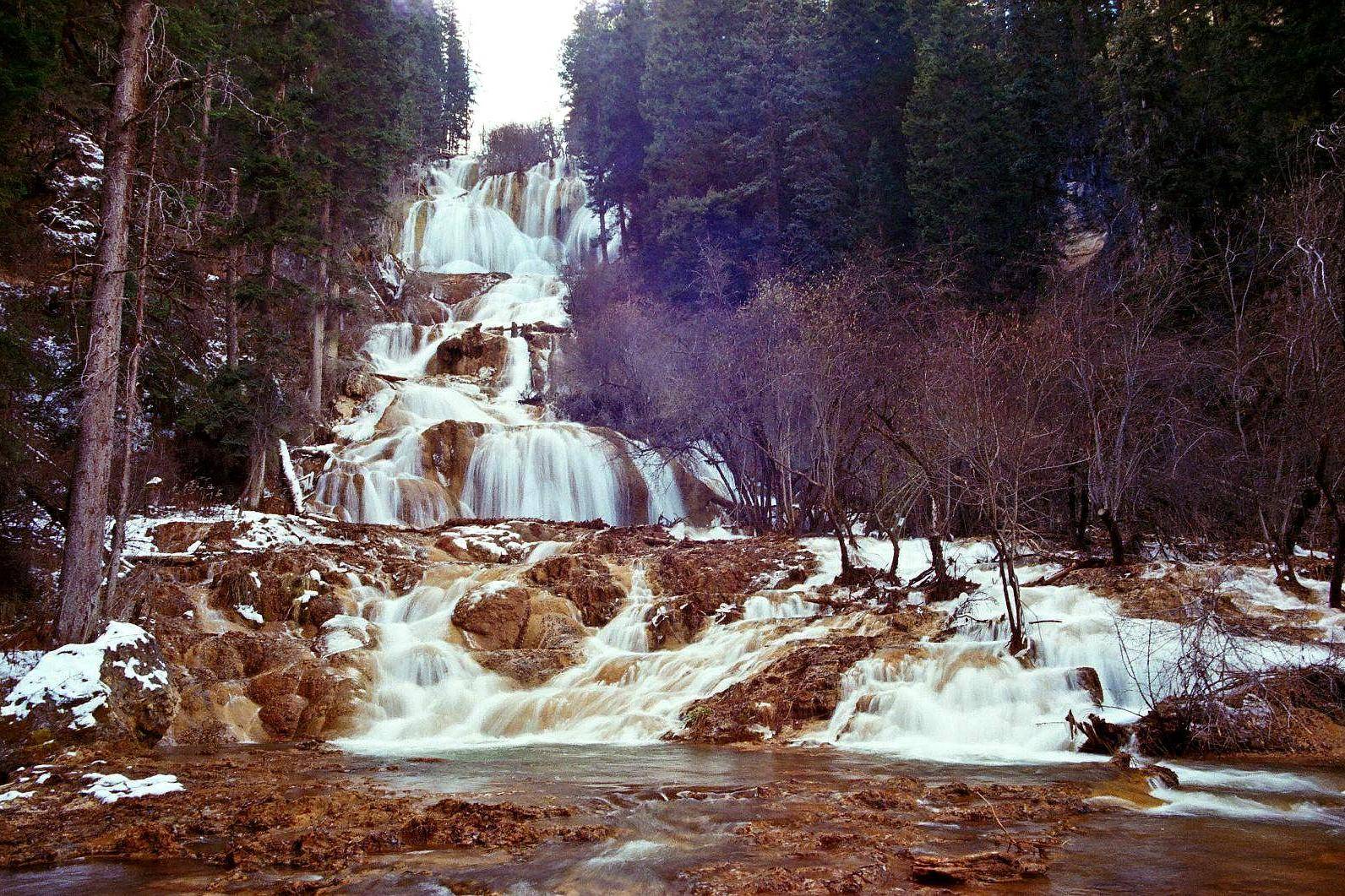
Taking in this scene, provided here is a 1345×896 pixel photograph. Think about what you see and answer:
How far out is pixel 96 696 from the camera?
9688mm

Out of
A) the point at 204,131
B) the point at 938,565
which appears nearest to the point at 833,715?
the point at 938,565

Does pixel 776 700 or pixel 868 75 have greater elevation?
pixel 868 75

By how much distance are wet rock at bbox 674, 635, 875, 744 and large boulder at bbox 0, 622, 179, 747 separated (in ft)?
20.0

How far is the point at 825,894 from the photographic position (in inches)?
211

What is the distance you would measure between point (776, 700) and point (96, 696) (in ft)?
25.4

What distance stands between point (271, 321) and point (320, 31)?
9388 mm

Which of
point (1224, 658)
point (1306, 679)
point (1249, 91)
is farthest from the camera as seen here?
point (1249, 91)

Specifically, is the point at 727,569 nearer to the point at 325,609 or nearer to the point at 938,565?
the point at 938,565

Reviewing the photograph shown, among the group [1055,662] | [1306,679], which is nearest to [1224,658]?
[1306,679]

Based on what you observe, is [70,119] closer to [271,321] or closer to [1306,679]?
[271,321]

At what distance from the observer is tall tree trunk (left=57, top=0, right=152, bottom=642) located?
33.2 ft

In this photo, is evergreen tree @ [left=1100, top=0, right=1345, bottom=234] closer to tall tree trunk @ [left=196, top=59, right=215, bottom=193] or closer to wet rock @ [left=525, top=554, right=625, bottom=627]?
wet rock @ [left=525, top=554, right=625, bottom=627]

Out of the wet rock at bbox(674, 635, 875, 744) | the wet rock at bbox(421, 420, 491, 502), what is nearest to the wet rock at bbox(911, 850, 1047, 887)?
the wet rock at bbox(674, 635, 875, 744)

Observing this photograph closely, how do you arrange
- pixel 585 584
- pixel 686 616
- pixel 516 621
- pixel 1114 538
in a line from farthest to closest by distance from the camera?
pixel 585 584, pixel 1114 538, pixel 686 616, pixel 516 621
